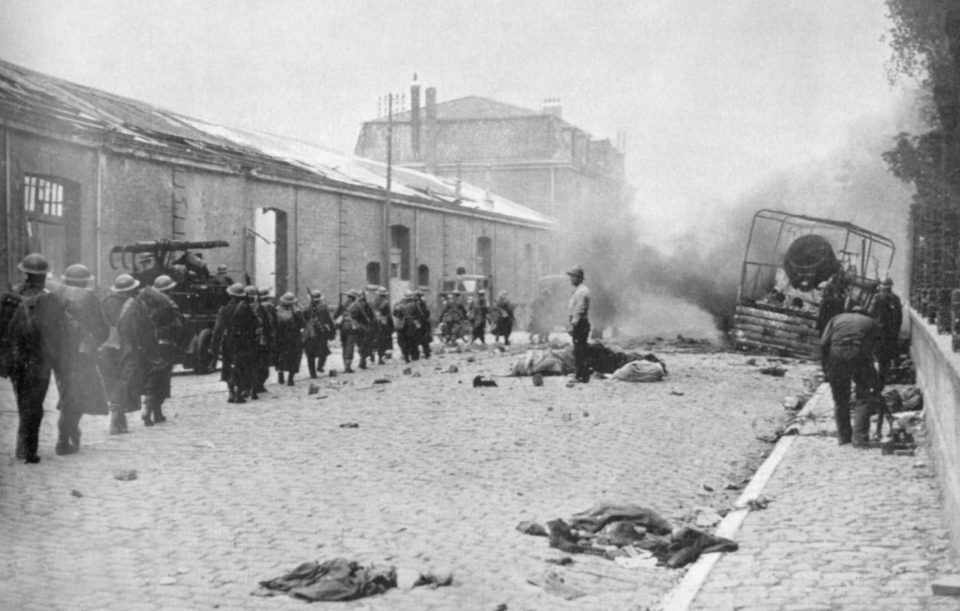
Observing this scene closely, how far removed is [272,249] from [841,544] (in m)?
23.6

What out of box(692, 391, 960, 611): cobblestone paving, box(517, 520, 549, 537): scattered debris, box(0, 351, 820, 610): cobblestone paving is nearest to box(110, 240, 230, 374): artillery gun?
box(0, 351, 820, 610): cobblestone paving

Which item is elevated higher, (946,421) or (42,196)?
(42,196)

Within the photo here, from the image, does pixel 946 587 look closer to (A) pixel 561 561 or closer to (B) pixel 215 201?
(A) pixel 561 561

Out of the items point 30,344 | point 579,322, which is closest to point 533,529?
point 30,344

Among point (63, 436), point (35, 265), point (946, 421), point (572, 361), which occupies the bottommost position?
point (63, 436)

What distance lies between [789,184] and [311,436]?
24.4 meters

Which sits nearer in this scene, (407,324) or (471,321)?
(407,324)

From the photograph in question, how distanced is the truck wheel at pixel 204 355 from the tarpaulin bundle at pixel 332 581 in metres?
12.9

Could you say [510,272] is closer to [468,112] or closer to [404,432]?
[468,112]

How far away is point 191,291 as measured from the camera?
18422 millimetres

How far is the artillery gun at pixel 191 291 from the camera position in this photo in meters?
18.2

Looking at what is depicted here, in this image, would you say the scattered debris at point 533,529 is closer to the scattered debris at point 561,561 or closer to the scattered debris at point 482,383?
the scattered debris at point 561,561

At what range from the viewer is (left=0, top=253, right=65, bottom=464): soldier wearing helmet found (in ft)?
28.2

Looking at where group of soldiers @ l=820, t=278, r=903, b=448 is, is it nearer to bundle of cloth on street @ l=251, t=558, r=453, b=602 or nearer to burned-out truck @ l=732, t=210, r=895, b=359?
bundle of cloth on street @ l=251, t=558, r=453, b=602
